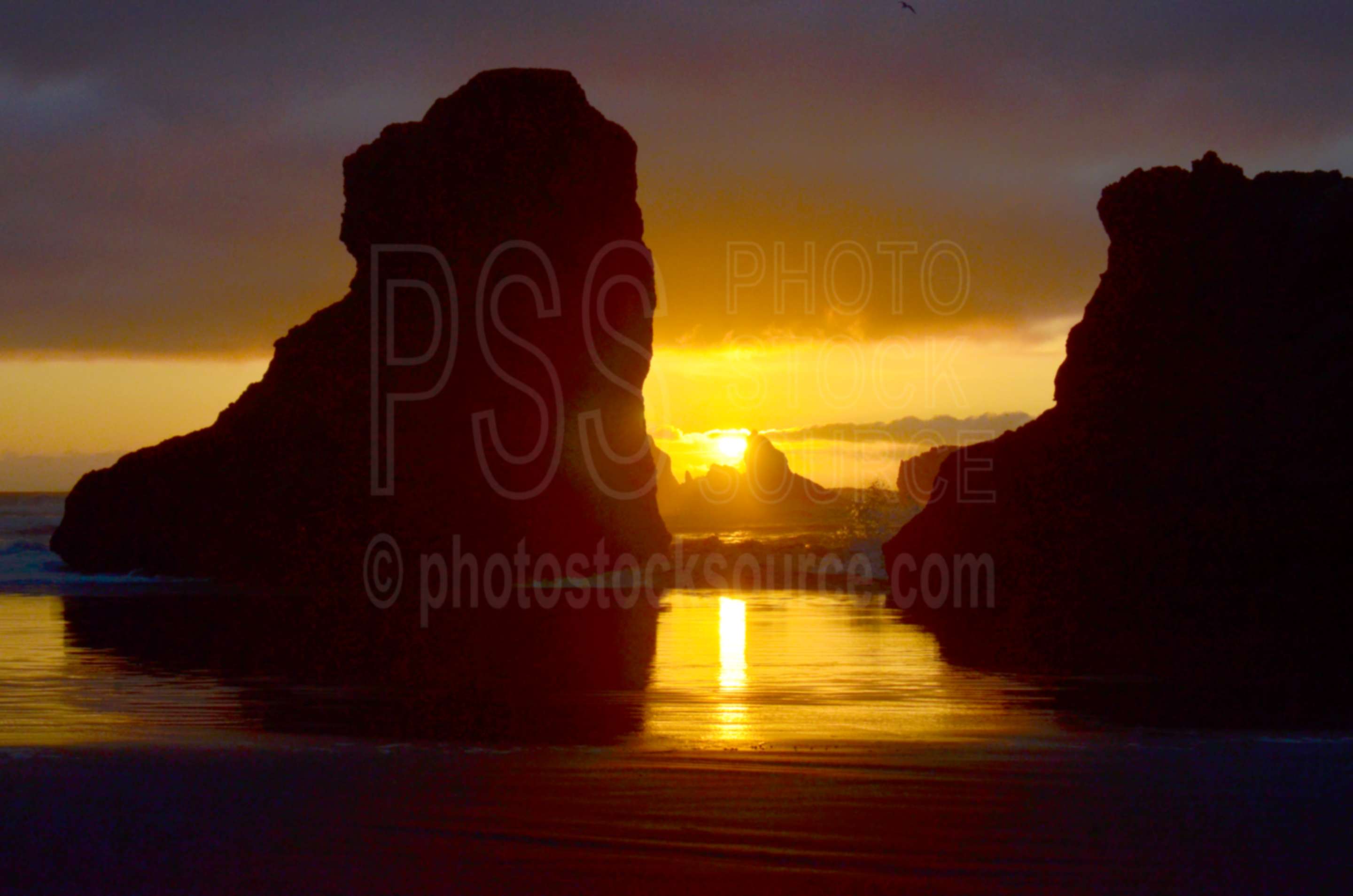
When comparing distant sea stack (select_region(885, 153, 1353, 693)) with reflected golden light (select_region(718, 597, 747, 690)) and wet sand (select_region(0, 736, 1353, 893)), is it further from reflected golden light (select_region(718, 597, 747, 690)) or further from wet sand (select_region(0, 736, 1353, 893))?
wet sand (select_region(0, 736, 1353, 893))

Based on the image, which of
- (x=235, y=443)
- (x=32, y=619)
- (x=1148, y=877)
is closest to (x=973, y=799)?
(x=1148, y=877)

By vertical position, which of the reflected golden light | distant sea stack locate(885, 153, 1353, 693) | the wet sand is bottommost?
the wet sand

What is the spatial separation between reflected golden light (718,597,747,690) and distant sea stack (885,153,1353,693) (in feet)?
11.4

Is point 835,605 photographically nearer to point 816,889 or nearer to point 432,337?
point 816,889

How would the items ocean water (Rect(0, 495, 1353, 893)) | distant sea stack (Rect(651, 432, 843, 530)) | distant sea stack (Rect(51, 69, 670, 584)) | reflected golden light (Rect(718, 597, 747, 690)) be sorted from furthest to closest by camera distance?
distant sea stack (Rect(651, 432, 843, 530)), distant sea stack (Rect(51, 69, 670, 584)), reflected golden light (Rect(718, 597, 747, 690)), ocean water (Rect(0, 495, 1353, 893))

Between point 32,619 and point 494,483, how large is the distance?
1980cm

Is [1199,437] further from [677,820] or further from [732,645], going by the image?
[677,820]

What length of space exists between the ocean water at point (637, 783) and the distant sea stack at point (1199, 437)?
7.58 metres

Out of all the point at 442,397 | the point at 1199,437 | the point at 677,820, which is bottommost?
the point at 677,820

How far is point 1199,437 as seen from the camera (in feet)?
74.2

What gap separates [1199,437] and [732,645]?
10.6 m

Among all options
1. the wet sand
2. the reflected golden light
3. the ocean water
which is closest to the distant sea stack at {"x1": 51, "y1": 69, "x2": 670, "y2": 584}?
the reflected golden light

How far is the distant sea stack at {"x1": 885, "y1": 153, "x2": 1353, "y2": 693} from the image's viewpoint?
69.9 feet

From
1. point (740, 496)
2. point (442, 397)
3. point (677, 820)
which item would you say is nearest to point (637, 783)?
point (677, 820)
